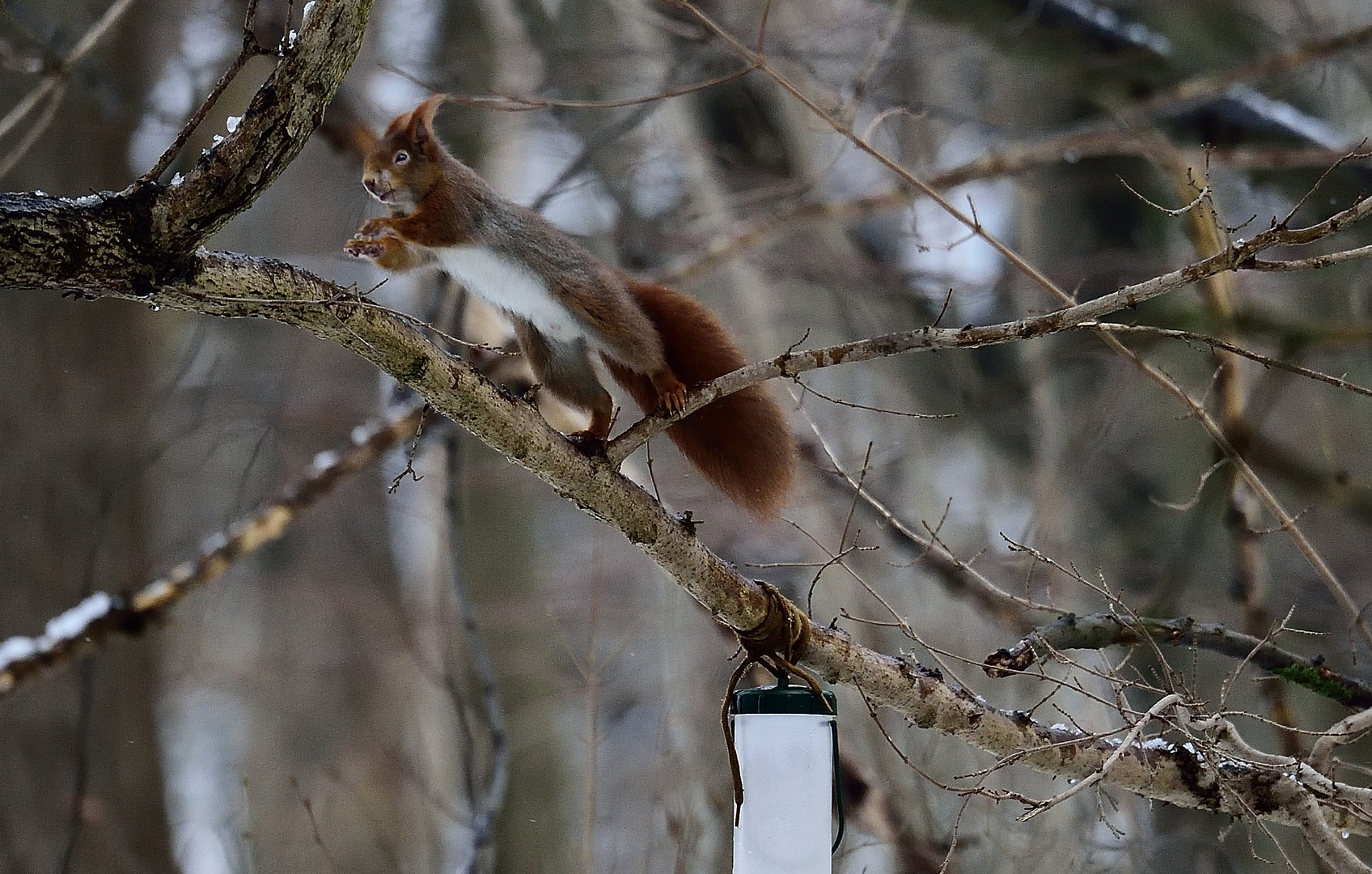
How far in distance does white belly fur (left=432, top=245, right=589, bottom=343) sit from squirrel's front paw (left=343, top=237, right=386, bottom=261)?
0.11 meters

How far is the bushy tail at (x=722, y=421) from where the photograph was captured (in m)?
1.76

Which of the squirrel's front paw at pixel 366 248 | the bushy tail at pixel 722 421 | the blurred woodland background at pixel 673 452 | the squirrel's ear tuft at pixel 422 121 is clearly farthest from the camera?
the blurred woodland background at pixel 673 452

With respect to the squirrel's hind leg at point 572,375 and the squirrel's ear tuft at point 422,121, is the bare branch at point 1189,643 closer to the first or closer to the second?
the squirrel's hind leg at point 572,375

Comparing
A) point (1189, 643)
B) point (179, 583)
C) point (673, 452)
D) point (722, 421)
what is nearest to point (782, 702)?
point (722, 421)

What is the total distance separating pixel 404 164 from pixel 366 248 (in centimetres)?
19

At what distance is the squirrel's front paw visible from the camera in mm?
1540

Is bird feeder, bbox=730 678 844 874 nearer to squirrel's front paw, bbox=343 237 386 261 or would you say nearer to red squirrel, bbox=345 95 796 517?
red squirrel, bbox=345 95 796 517

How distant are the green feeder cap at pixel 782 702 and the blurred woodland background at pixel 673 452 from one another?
85cm

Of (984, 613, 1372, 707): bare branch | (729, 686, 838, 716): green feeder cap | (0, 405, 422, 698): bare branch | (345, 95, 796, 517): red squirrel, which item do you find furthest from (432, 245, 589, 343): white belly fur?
(0, 405, 422, 698): bare branch

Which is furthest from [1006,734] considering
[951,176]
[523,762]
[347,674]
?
[347,674]

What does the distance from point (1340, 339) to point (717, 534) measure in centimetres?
199

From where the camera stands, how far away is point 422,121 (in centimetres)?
170

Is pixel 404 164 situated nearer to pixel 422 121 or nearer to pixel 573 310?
pixel 422 121

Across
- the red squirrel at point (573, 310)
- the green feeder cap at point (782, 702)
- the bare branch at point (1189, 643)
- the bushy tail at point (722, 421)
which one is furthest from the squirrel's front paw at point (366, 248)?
the bare branch at point (1189, 643)
